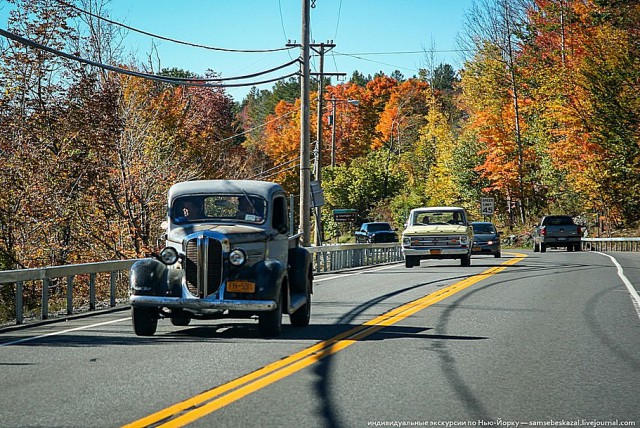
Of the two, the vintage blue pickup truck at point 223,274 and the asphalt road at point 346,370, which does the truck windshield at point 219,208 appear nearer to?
the vintage blue pickup truck at point 223,274

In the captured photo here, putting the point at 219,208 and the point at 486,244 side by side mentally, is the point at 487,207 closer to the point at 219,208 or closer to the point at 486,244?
the point at 486,244

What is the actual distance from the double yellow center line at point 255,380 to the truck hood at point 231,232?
180 centimetres

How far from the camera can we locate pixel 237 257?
12.3 metres

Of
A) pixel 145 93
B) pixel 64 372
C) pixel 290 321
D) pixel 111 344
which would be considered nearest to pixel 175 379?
pixel 64 372

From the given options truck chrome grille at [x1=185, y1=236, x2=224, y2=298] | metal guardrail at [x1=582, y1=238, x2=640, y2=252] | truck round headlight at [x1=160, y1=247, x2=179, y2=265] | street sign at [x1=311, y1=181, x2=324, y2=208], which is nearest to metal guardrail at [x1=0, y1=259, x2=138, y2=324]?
truck round headlight at [x1=160, y1=247, x2=179, y2=265]

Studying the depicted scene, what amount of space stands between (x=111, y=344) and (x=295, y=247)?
3615 millimetres

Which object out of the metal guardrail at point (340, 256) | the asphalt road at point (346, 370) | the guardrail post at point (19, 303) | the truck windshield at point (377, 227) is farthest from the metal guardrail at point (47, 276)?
the truck windshield at point (377, 227)

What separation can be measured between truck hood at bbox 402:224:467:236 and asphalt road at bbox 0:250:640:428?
13.2m

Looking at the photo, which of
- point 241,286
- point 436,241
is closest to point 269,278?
point 241,286

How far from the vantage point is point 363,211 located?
86.7 meters

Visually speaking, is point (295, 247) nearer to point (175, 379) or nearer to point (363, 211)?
point (175, 379)

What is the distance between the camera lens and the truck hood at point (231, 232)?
12562mm

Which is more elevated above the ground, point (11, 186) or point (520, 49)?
point (520, 49)

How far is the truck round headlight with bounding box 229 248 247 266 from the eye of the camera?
12.2 metres
